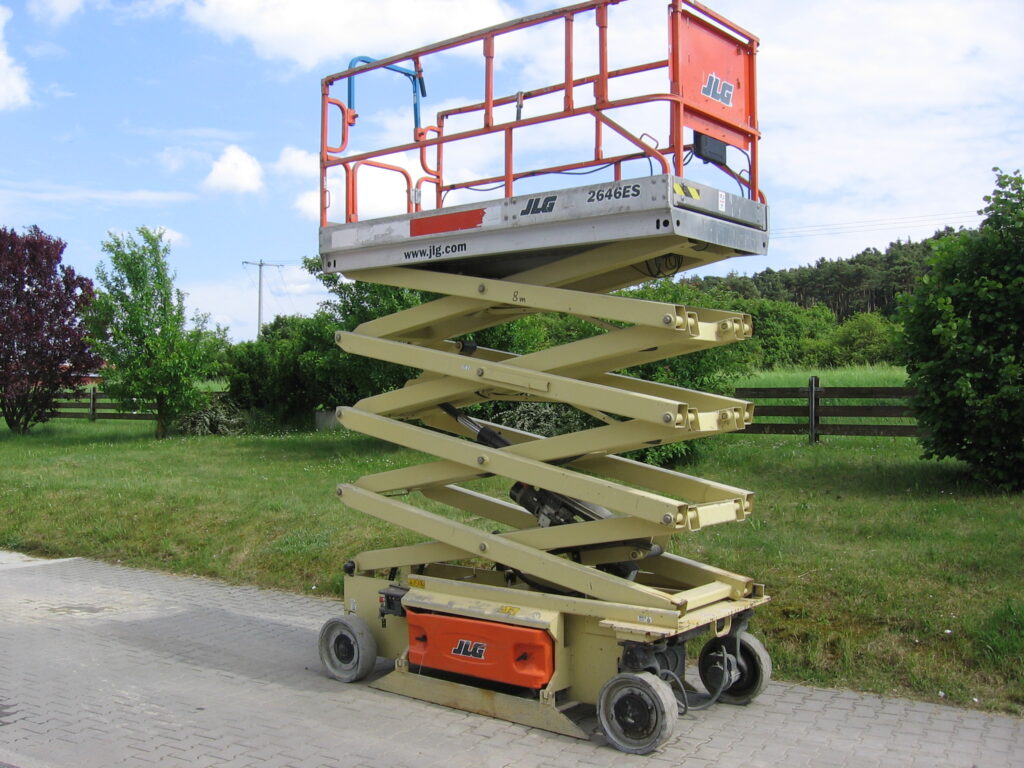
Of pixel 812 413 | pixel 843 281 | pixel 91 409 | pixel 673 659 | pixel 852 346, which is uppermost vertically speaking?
pixel 843 281

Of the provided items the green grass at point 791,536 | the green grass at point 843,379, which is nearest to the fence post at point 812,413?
the green grass at point 791,536

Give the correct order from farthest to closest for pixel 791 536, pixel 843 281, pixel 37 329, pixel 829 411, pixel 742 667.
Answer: pixel 843 281 → pixel 37 329 → pixel 829 411 → pixel 791 536 → pixel 742 667

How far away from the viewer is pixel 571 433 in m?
6.15

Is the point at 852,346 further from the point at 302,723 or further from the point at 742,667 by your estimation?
the point at 302,723

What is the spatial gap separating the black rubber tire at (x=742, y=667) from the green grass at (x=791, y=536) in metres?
0.67

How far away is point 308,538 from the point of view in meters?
10.5

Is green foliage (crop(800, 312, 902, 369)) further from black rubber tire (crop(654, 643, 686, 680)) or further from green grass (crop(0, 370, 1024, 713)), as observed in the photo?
black rubber tire (crop(654, 643, 686, 680))

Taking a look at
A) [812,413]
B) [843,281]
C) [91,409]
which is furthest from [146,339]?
[843,281]

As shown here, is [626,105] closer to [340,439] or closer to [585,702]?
[585,702]

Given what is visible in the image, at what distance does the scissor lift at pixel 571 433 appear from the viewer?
18.0 ft

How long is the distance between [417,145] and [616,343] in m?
2.07

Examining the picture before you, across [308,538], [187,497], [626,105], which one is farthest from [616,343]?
[187,497]

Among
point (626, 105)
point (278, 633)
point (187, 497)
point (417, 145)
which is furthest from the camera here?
point (187, 497)

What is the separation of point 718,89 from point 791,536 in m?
4.55
